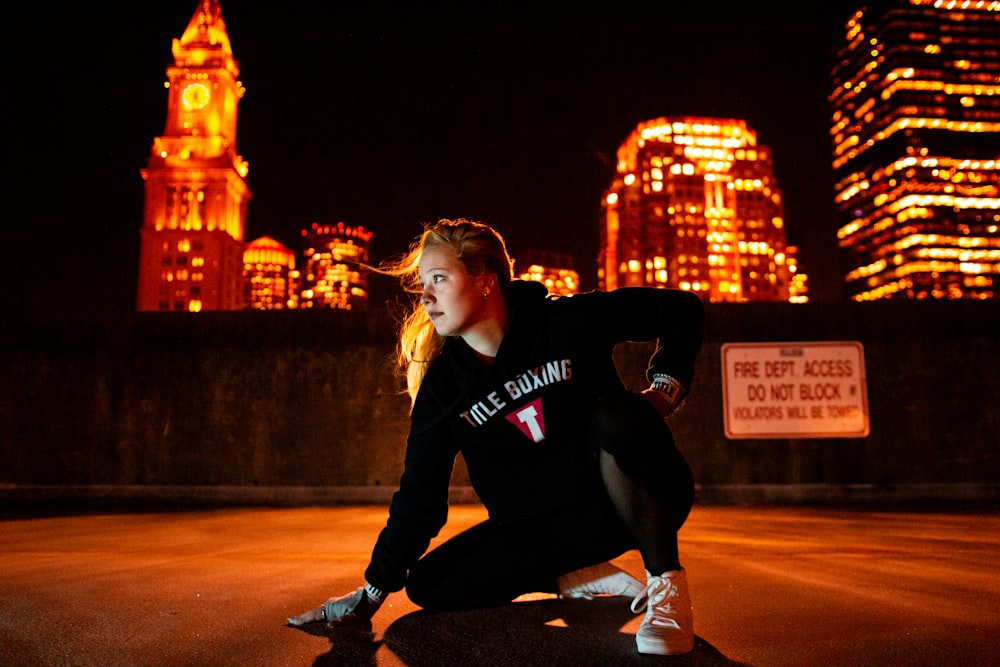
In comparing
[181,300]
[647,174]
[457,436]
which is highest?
[647,174]

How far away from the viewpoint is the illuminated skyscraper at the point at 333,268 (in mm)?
149125

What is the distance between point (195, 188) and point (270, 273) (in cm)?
5051

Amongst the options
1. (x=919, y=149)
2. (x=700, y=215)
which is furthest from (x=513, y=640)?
(x=919, y=149)

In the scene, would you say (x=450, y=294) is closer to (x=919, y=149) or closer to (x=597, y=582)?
(x=597, y=582)

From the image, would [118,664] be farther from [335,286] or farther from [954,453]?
[335,286]

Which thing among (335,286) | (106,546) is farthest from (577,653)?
(335,286)

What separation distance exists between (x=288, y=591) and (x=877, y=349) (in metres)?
7.00

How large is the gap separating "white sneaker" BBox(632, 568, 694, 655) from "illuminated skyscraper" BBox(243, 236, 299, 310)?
168 m

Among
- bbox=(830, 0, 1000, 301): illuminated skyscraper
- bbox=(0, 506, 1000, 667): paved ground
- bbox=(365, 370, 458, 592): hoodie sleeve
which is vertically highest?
bbox=(830, 0, 1000, 301): illuminated skyscraper

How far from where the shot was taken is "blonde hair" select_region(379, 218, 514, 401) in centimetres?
238

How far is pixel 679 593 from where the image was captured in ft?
6.72

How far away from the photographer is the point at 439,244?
2.38 meters

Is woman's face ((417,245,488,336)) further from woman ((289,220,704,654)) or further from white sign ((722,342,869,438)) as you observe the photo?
white sign ((722,342,869,438))

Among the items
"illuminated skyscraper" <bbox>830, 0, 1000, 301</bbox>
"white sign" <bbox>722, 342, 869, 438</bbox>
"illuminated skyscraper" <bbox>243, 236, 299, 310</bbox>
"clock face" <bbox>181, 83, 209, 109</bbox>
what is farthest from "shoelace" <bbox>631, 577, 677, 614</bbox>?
"illuminated skyscraper" <bbox>243, 236, 299, 310</bbox>
